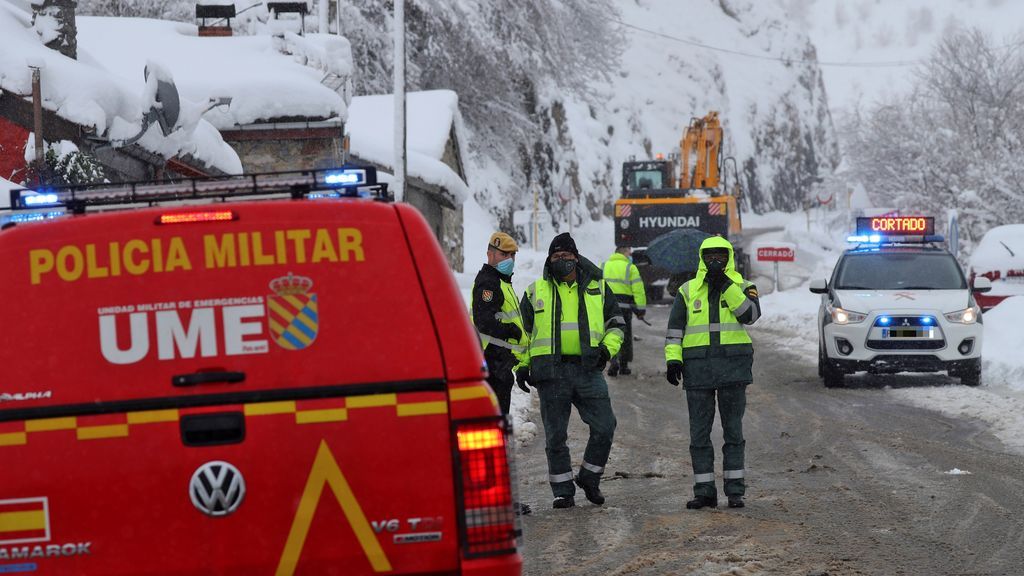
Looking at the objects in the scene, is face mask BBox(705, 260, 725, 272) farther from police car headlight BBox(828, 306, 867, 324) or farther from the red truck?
police car headlight BBox(828, 306, 867, 324)

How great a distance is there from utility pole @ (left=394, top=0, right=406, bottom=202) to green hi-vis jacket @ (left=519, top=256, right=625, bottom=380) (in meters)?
12.5

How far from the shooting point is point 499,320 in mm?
10203

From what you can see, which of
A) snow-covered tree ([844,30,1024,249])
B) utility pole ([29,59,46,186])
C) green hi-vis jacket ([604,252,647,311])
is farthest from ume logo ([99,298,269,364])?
snow-covered tree ([844,30,1024,249])

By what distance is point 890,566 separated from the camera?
7625 mm

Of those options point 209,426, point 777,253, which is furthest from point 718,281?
point 777,253

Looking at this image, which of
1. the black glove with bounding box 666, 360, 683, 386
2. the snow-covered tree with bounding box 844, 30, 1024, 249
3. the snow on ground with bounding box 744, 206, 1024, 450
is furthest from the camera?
the snow-covered tree with bounding box 844, 30, 1024, 249

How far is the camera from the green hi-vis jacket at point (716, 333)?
32.0 feet

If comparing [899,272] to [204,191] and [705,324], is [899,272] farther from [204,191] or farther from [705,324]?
[204,191]

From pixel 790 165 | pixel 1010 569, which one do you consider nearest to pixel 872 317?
pixel 1010 569

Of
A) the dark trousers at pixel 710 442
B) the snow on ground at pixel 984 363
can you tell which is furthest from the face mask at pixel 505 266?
the snow on ground at pixel 984 363

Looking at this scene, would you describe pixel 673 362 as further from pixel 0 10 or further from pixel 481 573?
pixel 0 10

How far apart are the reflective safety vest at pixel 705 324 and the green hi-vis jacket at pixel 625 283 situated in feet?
28.0

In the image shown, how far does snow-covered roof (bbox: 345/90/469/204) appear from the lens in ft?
104

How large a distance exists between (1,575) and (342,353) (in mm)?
1219
